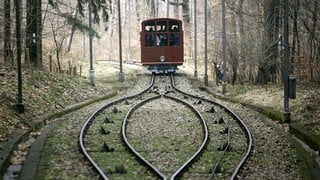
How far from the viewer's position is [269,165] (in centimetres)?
1016

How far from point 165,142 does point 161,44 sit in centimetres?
2391

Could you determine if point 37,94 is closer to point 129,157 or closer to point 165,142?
point 165,142

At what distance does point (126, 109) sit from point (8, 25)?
242 inches

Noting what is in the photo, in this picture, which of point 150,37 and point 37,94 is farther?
point 150,37

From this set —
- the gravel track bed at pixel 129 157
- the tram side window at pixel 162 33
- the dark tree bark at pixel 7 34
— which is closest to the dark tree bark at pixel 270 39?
the gravel track bed at pixel 129 157

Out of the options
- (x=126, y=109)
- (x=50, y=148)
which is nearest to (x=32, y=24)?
(x=126, y=109)

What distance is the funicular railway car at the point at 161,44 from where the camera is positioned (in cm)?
3588

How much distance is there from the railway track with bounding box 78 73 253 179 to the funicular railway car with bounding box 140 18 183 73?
16244 millimetres

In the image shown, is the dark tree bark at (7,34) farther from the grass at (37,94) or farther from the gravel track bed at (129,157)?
the gravel track bed at (129,157)

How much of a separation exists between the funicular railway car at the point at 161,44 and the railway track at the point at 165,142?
640 inches

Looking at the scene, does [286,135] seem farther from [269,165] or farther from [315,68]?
[315,68]

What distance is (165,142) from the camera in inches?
488

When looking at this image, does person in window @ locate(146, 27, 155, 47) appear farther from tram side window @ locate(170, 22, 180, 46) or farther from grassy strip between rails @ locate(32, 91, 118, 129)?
grassy strip between rails @ locate(32, 91, 118, 129)

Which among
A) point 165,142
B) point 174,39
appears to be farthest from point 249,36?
point 165,142
